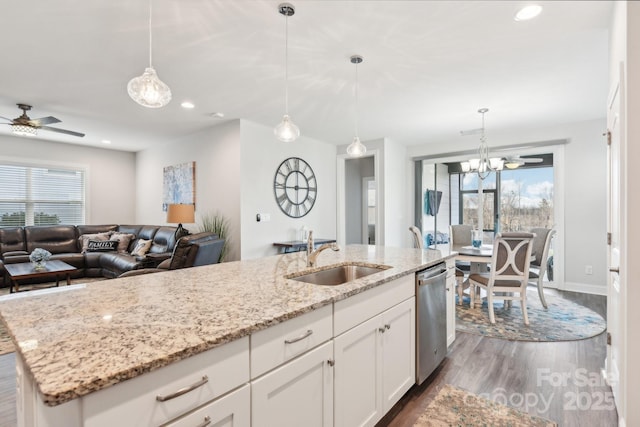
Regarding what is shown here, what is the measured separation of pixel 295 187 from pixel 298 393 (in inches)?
178

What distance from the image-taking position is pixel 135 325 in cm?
103

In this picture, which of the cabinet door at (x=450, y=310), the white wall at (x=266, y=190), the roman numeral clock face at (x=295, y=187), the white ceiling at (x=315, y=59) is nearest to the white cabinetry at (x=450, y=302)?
the cabinet door at (x=450, y=310)

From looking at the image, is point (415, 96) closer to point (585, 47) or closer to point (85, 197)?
point (585, 47)

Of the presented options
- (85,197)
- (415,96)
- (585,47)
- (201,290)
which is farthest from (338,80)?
(85,197)

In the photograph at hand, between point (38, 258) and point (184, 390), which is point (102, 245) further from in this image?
point (184, 390)

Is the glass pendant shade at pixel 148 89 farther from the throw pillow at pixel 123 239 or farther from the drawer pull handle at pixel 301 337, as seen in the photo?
the throw pillow at pixel 123 239

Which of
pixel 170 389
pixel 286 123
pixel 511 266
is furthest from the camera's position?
pixel 511 266

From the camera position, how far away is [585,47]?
261 cm

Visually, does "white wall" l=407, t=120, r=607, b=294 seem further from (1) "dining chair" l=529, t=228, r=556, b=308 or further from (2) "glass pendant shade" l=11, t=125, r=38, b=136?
(2) "glass pendant shade" l=11, t=125, r=38, b=136

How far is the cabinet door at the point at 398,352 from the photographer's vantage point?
5.83 ft

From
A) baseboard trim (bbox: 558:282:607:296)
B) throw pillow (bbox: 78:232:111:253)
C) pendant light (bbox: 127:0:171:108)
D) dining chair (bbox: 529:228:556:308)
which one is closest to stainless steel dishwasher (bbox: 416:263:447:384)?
pendant light (bbox: 127:0:171:108)

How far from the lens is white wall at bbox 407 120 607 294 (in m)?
4.63

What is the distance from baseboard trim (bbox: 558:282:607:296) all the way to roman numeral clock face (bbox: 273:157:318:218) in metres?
4.28

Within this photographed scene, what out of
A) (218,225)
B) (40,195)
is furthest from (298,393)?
(40,195)
